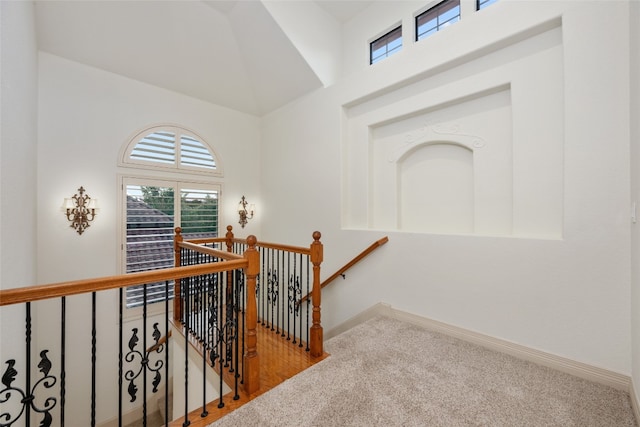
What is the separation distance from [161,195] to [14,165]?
247 cm

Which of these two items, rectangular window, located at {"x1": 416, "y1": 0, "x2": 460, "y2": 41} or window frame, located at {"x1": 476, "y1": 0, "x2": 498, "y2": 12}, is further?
rectangular window, located at {"x1": 416, "y1": 0, "x2": 460, "y2": 41}

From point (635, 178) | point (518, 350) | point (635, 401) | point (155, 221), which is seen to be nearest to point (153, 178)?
point (155, 221)

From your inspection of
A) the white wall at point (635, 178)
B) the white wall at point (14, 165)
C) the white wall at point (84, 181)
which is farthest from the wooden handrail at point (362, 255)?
the white wall at point (84, 181)

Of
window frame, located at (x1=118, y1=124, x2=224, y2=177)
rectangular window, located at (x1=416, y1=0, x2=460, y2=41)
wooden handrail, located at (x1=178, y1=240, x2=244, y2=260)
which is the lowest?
wooden handrail, located at (x1=178, y1=240, x2=244, y2=260)

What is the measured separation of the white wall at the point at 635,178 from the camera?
6.29 ft

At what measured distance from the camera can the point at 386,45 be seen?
4492mm

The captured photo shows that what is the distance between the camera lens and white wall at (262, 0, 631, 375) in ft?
7.39

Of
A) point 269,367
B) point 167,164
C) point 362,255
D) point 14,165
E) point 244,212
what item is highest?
point 167,164

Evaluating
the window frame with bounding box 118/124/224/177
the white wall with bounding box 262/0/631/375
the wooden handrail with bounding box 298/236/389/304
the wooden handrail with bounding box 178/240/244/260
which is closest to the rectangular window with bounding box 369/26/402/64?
the white wall with bounding box 262/0/631/375

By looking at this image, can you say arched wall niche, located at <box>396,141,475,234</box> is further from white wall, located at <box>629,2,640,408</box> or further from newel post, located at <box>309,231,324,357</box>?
newel post, located at <box>309,231,324,357</box>

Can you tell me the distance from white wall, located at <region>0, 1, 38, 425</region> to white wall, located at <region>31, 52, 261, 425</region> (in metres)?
0.96

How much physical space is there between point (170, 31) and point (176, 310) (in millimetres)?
4158

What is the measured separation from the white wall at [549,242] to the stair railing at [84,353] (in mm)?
2122

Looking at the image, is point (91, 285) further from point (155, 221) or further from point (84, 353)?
point (84, 353)
